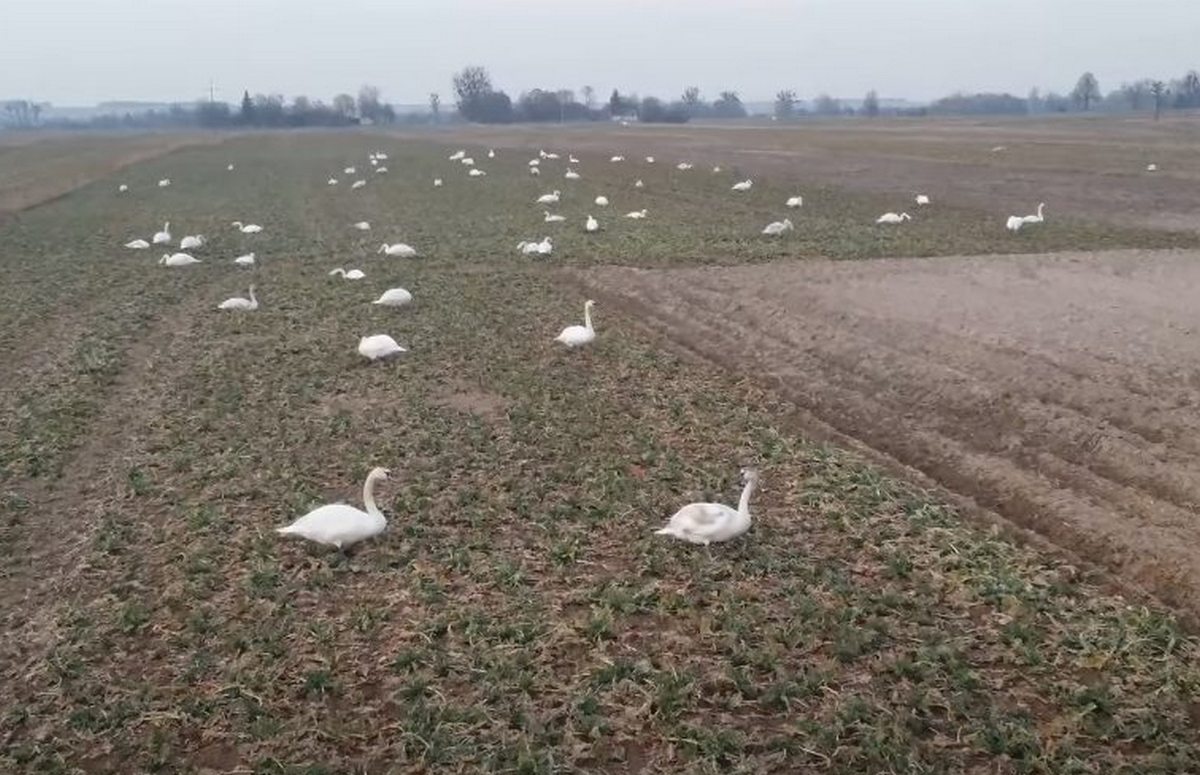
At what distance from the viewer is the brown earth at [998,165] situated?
2952cm

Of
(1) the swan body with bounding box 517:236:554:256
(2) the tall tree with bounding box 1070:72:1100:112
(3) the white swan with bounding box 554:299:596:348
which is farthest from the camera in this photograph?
(2) the tall tree with bounding box 1070:72:1100:112

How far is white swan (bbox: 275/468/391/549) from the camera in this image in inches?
314

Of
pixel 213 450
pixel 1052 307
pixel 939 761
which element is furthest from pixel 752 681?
pixel 1052 307

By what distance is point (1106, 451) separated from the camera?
988cm

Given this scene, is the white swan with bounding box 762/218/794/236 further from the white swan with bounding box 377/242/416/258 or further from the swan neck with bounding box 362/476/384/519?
the swan neck with bounding box 362/476/384/519

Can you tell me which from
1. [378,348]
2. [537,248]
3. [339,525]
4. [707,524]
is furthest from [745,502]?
[537,248]

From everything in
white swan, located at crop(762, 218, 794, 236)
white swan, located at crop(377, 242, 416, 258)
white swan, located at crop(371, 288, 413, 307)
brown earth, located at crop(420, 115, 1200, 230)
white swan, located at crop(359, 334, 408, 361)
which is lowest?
white swan, located at crop(359, 334, 408, 361)

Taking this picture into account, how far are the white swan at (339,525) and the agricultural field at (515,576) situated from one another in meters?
0.12

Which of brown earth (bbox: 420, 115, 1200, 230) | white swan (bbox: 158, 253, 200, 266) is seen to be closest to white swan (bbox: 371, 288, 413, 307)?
white swan (bbox: 158, 253, 200, 266)

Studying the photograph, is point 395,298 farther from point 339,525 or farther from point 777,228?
point 777,228

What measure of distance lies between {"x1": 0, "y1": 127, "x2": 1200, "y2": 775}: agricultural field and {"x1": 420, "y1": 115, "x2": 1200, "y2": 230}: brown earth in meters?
15.7

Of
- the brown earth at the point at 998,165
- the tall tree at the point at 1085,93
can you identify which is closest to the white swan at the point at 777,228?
the brown earth at the point at 998,165

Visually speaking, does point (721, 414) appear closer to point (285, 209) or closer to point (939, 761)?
point (939, 761)

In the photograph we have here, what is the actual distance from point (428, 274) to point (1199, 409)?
13.5 m
